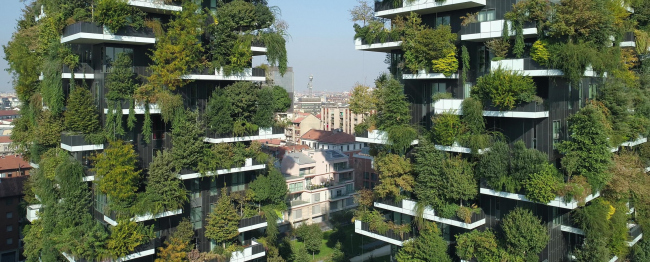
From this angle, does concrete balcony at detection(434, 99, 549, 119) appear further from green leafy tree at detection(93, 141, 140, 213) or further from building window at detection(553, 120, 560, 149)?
green leafy tree at detection(93, 141, 140, 213)

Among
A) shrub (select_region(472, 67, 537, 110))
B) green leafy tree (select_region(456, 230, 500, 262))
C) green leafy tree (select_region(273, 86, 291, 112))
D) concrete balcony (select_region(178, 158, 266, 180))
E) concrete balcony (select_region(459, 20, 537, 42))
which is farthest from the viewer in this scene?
green leafy tree (select_region(273, 86, 291, 112))

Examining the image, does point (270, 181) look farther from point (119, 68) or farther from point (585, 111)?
point (585, 111)

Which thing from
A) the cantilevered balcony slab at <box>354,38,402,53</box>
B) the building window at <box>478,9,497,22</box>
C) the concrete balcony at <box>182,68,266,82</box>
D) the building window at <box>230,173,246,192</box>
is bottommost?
the building window at <box>230,173,246,192</box>

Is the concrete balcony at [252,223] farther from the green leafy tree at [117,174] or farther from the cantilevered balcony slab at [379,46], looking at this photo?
the cantilevered balcony slab at [379,46]

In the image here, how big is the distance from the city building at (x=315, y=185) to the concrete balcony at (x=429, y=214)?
1256 inches

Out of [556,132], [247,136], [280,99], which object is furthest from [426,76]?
[247,136]

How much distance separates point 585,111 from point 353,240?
113 ft

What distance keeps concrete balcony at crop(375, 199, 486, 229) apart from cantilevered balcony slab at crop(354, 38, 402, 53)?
7187mm

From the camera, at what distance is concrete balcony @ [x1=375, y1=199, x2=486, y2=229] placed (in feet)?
70.4

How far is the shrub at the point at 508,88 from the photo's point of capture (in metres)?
19.4

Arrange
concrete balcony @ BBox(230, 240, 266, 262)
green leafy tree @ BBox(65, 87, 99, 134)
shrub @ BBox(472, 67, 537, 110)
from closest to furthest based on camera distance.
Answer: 1. shrub @ BBox(472, 67, 537, 110)
2. green leafy tree @ BBox(65, 87, 99, 134)
3. concrete balcony @ BBox(230, 240, 266, 262)

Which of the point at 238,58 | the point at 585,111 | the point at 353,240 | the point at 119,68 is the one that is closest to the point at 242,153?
the point at 238,58

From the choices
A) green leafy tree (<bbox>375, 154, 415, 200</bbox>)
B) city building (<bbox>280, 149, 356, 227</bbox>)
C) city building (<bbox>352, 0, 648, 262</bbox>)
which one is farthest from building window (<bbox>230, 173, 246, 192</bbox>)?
city building (<bbox>280, 149, 356, 227</bbox>)

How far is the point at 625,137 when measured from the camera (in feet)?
70.9
